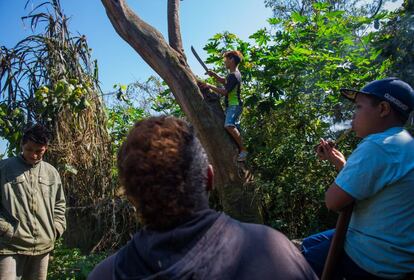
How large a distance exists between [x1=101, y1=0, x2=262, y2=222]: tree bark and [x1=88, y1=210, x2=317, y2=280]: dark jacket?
14.2 ft

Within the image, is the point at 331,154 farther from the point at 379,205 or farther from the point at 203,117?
the point at 203,117

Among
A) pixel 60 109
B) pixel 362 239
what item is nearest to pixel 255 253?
pixel 362 239

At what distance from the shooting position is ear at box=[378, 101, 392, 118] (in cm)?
201

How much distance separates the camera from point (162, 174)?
1.25m

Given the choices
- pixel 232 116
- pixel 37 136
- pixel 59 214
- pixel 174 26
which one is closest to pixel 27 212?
pixel 59 214

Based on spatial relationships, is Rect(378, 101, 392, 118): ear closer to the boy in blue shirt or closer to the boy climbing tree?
the boy in blue shirt

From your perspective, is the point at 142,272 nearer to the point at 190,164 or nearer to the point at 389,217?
the point at 190,164

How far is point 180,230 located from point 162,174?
0.18 m

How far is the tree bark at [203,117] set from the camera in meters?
5.64

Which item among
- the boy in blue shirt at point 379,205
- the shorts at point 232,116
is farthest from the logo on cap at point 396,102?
the shorts at point 232,116

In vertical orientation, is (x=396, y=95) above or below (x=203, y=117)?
below

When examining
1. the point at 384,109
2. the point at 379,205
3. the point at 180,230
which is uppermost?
the point at 384,109

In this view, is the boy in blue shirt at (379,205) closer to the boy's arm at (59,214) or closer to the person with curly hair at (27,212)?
the person with curly hair at (27,212)

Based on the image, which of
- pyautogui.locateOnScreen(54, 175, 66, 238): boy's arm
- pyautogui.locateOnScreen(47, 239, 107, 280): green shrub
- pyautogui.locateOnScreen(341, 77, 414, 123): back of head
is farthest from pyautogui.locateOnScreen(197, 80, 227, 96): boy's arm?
pyautogui.locateOnScreen(341, 77, 414, 123): back of head
